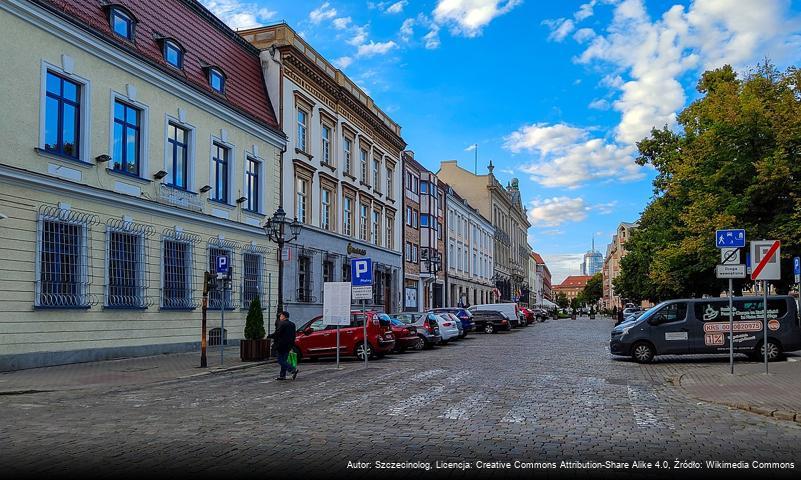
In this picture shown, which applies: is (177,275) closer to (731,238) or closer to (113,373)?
(113,373)

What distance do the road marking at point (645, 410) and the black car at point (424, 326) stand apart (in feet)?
45.4

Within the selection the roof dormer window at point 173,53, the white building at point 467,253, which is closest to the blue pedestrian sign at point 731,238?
the roof dormer window at point 173,53

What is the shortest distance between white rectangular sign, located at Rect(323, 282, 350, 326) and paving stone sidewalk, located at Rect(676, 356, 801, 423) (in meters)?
8.60

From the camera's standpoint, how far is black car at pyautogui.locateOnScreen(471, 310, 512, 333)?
1729 inches

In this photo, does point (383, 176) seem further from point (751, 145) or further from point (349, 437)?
point (349, 437)

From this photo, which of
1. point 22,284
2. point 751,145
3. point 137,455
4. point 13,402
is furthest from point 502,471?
point 751,145

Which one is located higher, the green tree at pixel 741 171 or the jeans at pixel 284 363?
the green tree at pixel 741 171

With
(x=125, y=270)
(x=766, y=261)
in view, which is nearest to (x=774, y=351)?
(x=766, y=261)

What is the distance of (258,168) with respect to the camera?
101 feet

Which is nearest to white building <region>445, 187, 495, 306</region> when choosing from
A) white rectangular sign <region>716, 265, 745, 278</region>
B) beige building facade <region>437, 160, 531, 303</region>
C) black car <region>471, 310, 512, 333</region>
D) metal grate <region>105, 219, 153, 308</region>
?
beige building facade <region>437, 160, 531, 303</region>

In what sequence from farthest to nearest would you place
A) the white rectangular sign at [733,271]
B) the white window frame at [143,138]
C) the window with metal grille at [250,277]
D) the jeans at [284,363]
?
the window with metal grille at [250,277], the white window frame at [143,138], the white rectangular sign at [733,271], the jeans at [284,363]

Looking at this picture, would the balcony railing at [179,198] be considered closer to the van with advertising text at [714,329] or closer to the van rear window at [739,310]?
the van with advertising text at [714,329]

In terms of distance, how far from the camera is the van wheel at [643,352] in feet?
67.1

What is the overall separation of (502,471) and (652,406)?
5823 mm
